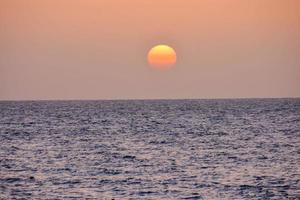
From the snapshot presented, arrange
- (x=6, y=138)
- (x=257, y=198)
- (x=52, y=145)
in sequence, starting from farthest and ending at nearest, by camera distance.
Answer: (x=6, y=138) → (x=52, y=145) → (x=257, y=198)

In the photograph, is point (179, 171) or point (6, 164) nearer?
point (179, 171)

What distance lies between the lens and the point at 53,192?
39844 millimetres

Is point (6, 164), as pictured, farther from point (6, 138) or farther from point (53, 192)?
point (6, 138)

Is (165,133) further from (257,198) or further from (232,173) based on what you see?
(257,198)

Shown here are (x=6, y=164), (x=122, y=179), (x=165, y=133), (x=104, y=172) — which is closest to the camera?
(x=122, y=179)

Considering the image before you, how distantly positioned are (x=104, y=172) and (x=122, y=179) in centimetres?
359

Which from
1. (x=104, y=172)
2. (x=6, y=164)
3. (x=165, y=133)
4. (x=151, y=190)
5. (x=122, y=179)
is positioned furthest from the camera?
(x=165, y=133)

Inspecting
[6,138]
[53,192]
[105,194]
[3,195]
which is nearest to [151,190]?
[105,194]

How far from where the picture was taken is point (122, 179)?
148 feet

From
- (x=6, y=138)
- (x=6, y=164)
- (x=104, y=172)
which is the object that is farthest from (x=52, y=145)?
(x=104, y=172)

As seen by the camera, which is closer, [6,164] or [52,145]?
[6,164]

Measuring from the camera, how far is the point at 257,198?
124 ft

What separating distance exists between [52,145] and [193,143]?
14593mm

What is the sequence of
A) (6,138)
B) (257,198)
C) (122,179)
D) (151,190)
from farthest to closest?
(6,138), (122,179), (151,190), (257,198)
